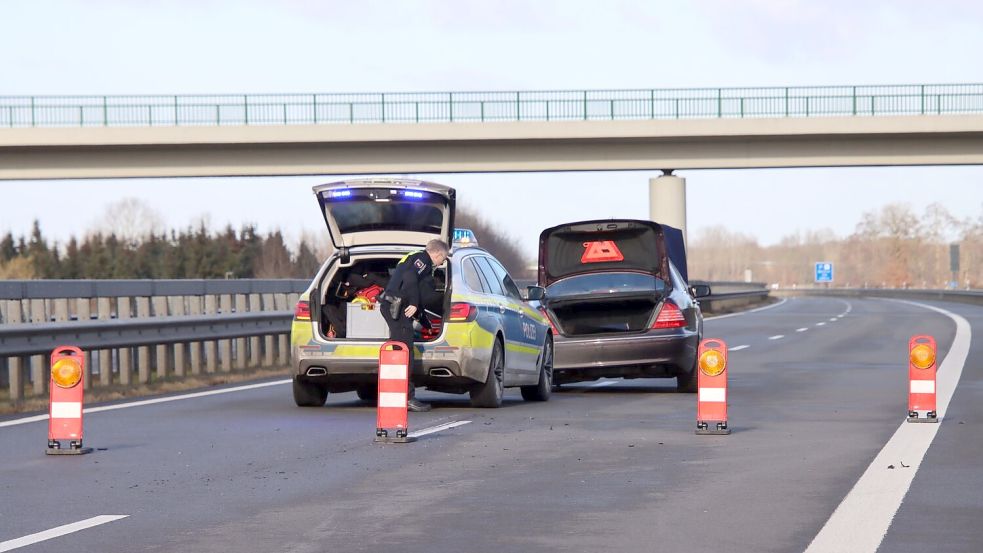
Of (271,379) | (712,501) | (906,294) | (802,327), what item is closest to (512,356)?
(271,379)

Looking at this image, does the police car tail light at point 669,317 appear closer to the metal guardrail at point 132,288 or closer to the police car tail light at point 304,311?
the police car tail light at point 304,311

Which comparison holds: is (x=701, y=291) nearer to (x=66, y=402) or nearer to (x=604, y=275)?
(x=604, y=275)

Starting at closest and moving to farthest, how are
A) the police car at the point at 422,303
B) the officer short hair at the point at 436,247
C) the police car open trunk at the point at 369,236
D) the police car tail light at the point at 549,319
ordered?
1. the officer short hair at the point at 436,247
2. the police car at the point at 422,303
3. the police car open trunk at the point at 369,236
4. the police car tail light at the point at 549,319

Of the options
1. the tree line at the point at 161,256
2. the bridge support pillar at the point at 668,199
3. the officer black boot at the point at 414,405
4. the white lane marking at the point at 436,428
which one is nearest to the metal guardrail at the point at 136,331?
the officer black boot at the point at 414,405

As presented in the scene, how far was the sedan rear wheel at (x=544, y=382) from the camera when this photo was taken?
17297mm

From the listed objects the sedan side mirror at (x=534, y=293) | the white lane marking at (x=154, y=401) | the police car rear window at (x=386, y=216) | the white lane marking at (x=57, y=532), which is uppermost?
the police car rear window at (x=386, y=216)

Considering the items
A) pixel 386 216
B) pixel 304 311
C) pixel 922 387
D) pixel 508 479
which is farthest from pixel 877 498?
pixel 386 216

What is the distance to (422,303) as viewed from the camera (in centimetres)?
1509

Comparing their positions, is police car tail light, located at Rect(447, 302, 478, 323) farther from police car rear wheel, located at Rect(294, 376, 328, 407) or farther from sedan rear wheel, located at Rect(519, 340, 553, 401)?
sedan rear wheel, located at Rect(519, 340, 553, 401)

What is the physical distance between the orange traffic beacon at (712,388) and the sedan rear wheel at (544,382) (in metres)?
4.30

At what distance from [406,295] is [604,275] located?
15.1 feet

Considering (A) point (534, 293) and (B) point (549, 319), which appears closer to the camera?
(A) point (534, 293)

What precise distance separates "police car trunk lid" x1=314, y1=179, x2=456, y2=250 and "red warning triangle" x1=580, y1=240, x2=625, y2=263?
3160mm

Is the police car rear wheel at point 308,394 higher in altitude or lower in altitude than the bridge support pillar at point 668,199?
lower
